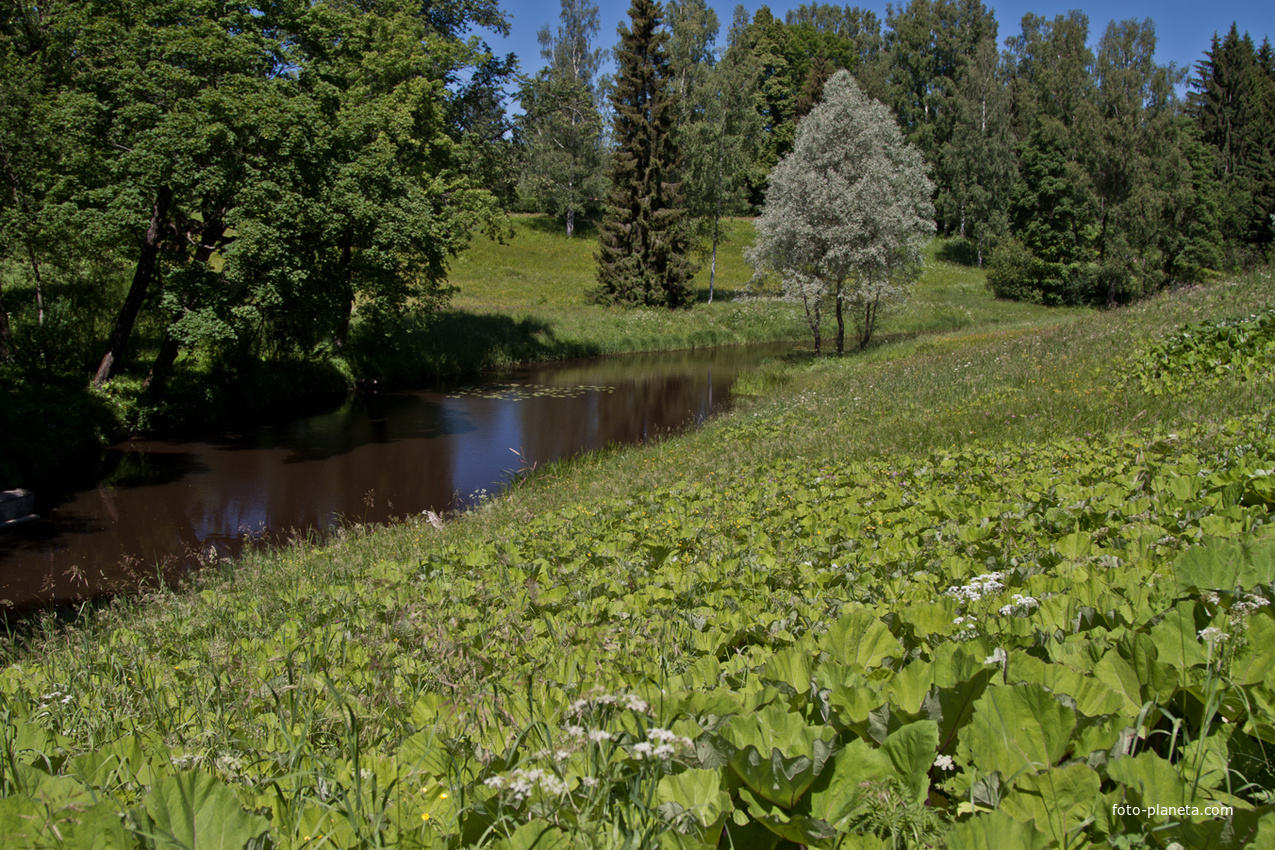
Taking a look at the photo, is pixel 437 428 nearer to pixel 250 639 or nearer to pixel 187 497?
pixel 187 497

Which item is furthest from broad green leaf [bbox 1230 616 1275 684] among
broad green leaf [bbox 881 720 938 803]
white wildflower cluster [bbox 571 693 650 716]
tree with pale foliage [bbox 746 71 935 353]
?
tree with pale foliage [bbox 746 71 935 353]

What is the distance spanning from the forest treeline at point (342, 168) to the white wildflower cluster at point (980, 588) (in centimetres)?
1572

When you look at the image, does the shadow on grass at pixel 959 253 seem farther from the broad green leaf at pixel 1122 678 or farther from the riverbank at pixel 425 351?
the broad green leaf at pixel 1122 678

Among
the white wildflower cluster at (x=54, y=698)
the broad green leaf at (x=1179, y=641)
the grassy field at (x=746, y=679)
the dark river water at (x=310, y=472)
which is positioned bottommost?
the dark river water at (x=310, y=472)

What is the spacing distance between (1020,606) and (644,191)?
4235 cm

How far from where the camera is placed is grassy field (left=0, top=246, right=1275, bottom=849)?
1.45 meters

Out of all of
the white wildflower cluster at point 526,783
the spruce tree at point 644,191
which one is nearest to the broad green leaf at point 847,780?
the white wildflower cluster at point 526,783

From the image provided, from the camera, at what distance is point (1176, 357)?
33.6ft

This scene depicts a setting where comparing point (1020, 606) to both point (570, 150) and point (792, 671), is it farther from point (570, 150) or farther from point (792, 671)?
point (570, 150)

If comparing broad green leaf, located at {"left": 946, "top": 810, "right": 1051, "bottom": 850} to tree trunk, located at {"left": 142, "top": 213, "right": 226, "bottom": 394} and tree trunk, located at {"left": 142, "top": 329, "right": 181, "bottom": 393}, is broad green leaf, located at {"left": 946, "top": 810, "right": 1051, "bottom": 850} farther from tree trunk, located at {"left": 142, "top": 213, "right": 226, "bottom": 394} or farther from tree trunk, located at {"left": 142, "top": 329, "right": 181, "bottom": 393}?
tree trunk, located at {"left": 142, "top": 329, "right": 181, "bottom": 393}

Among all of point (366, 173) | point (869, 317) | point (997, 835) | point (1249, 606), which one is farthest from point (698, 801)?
point (869, 317)

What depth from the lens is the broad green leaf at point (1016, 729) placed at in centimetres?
148

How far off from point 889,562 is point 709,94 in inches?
1705

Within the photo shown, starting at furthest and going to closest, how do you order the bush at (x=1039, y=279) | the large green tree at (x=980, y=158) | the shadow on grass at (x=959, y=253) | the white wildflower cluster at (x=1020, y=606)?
the shadow on grass at (x=959, y=253) → the large green tree at (x=980, y=158) → the bush at (x=1039, y=279) → the white wildflower cluster at (x=1020, y=606)
